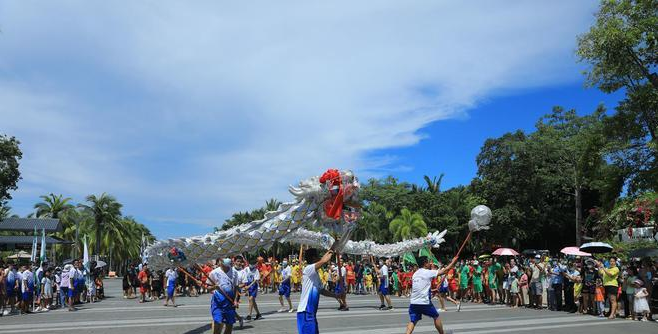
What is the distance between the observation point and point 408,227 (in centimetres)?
4181

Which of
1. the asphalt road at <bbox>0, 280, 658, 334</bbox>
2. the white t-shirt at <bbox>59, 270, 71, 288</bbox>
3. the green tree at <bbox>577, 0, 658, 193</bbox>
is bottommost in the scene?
the asphalt road at <bbox>0, 280, 658, 334</bbox>

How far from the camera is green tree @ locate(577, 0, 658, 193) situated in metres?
15.3

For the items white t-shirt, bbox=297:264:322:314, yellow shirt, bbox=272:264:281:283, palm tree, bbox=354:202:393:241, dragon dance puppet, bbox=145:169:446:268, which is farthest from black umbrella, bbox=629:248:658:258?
palm tree, bbox=354:202:393:241

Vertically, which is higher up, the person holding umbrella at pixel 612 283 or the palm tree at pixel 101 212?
the palm tree at pixel 101 212

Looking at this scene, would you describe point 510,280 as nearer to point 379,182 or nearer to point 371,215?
point 371,215

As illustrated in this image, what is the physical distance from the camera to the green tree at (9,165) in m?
29.3

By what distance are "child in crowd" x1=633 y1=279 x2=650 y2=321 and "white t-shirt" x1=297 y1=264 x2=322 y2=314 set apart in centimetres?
1073

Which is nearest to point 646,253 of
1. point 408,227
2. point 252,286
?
point 252,286

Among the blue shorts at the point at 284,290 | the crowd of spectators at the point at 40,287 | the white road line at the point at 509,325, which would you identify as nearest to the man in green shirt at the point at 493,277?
the white road line at the point at 509,325

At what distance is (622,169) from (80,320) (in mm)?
18510

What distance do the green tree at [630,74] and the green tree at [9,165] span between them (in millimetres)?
31276

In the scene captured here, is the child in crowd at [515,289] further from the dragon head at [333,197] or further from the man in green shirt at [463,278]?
the dragon head at [333,197]

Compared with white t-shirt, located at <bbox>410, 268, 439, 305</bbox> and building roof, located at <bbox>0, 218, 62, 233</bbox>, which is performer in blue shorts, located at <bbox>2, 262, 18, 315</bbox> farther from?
building roof, located at <bbox>0, 218, 62, 233</bbox>

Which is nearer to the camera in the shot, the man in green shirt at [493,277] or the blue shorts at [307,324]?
the blue shorts at [307,324]
